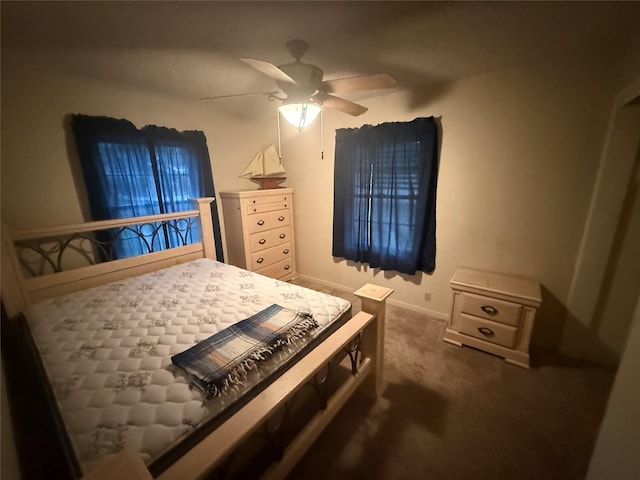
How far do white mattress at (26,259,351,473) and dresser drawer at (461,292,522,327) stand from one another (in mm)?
1227

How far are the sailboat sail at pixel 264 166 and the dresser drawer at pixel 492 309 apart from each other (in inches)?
98.6

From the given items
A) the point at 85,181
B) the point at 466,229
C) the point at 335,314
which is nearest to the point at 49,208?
the point at 85,181

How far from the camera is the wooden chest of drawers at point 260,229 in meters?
2.91

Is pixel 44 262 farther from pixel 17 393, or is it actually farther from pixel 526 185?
pixel 526 185

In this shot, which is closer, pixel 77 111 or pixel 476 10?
pixel 476 10

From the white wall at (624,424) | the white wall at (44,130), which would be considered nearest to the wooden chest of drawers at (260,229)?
the white wall at (44,130)

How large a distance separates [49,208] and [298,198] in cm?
238

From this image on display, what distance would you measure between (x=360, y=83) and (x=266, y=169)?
1.83 meters

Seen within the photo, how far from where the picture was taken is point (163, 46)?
156 cm

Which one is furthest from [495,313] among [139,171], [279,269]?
[139,171]

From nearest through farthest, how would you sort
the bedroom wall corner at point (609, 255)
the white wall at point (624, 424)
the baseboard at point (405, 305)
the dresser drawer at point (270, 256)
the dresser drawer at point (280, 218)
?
the white wall at point (624, 424) → the bedroom wall corner at point (609, 255) → the baseboard at point (405, 305) → the dresser drawer at point (270, 256) → the dresser drawer at point (280, 218)

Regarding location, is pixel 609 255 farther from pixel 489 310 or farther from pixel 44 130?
pixel 44 130

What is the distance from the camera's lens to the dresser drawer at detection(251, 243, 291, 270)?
3.07 m

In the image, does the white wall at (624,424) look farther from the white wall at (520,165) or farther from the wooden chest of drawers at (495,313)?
the white wall at (520,165)
